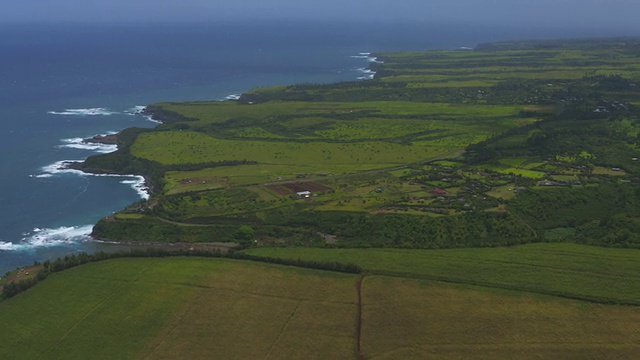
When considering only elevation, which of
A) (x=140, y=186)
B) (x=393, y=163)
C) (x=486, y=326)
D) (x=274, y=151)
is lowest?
(x=486, y=326)

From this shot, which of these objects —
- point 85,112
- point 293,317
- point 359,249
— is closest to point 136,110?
point 85,112

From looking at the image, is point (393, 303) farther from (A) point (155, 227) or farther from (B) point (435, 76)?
(B) point (435, 76)

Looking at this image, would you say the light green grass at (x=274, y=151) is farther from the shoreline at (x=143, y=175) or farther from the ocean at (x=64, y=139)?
the ocean at (x=64, y=139)

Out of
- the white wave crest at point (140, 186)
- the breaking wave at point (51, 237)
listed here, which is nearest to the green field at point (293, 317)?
the breaking wave at point (51, 237)

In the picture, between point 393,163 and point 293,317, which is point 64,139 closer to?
point 393,163

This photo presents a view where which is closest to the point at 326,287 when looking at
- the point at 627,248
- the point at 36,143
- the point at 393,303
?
the point at 393,303

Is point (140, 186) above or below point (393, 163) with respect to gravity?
below

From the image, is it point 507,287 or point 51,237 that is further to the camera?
point 51,237
